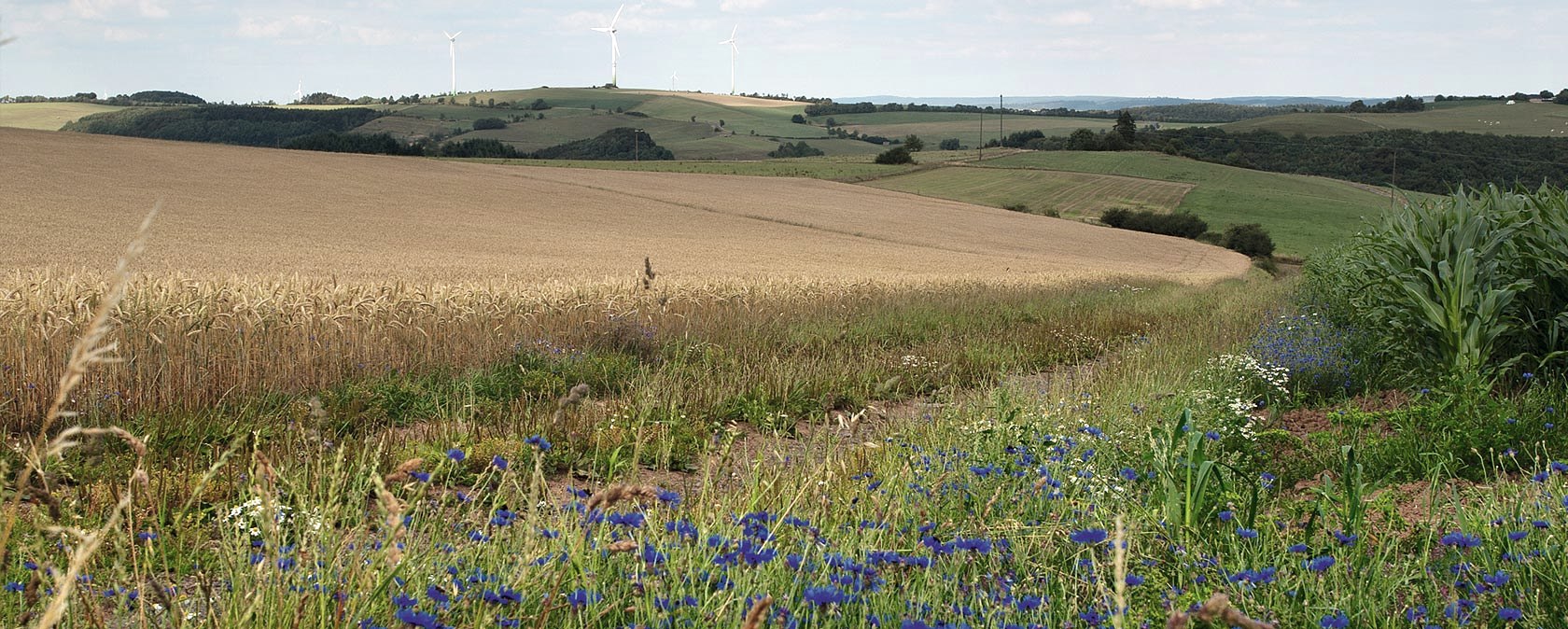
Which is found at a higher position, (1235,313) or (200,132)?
(200,132)

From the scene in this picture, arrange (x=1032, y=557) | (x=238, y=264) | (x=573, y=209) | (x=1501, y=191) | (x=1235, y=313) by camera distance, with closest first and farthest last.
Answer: (x=1032, y=557)
(x=1501, y=191)
(x=1235, y=313)
(x=238, y=264)
(x=573, y=209)

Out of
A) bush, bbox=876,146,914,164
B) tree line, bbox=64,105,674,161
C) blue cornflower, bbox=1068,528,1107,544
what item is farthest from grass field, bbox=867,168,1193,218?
blue cornflower, bbox=1068,528,1107,544

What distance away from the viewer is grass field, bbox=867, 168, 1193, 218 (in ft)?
248

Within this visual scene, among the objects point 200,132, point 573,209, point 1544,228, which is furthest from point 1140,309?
point 200,132

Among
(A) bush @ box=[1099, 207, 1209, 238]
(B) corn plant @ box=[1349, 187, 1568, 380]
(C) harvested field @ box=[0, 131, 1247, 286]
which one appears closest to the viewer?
(B) corn plant @ box=[1349, 187, 1568, 380]

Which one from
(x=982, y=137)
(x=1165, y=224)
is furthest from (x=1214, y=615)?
(x=982, y=137)

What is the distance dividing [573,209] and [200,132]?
54.3 meters

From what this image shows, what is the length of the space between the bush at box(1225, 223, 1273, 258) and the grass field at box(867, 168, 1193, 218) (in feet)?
27.8

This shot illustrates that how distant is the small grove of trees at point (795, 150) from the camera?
4799 inches

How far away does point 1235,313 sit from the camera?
16312 mm

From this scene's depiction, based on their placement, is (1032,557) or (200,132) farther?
(200,132)

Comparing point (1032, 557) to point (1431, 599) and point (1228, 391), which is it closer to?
point (1431, 599)

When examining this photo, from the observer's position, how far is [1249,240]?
6316 centimetres

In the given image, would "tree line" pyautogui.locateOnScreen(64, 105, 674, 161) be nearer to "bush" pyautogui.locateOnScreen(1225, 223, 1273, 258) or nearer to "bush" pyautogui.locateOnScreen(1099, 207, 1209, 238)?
"bush" pyautogui.locateOnScreen(1099, 207, 1209, 238)
